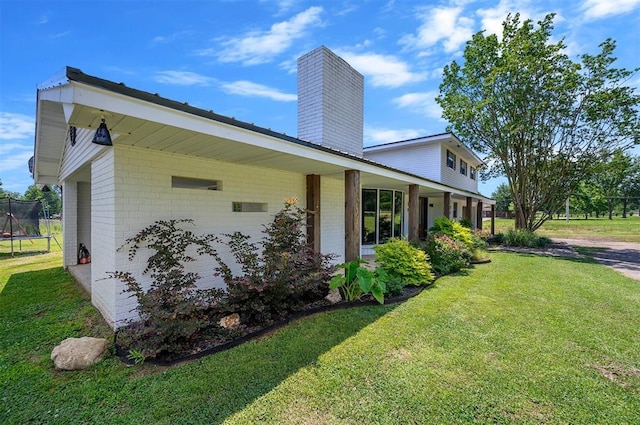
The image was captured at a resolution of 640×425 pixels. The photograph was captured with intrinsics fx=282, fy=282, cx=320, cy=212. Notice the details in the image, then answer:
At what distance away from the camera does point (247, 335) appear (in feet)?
12.6

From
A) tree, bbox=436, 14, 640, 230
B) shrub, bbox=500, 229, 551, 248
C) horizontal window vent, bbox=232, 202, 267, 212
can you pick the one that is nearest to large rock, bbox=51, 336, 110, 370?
horizontal window vent, bbox=232, 202, 267, 212

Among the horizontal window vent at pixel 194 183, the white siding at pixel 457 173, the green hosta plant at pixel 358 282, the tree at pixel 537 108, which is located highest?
the tree at pixel 537 108

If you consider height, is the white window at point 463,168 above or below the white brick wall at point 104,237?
above

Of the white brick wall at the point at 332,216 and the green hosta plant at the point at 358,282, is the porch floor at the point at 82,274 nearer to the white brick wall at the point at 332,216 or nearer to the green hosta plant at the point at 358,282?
the green hosta plant at the point at 358,282

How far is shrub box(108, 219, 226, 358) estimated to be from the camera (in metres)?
3.22

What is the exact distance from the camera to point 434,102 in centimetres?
→ 1619

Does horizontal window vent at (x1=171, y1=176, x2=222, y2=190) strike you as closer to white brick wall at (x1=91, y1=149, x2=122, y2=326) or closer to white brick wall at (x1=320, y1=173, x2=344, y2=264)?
white brick wall at (x1=91, y1=149, x2=122, y2=326)

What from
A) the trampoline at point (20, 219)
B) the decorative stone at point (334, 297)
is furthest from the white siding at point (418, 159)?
the trampoline at point (20, 219)

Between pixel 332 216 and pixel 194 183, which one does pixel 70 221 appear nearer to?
pixel 194 183

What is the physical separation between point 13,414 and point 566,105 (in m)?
19.7

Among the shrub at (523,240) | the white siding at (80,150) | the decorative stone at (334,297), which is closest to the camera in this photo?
the white siding at (80,150)

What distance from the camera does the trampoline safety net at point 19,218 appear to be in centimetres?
1198

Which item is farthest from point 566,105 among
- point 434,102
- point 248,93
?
point 248,93

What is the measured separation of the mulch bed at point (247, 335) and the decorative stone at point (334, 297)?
4.4 inches
